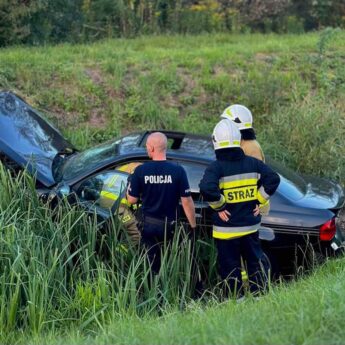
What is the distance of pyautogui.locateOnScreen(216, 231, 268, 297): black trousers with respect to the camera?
16.1 feet

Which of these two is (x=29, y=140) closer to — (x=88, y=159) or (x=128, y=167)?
(x=88, y=159)

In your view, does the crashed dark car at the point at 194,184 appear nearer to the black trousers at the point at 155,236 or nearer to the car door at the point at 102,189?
the car door at the point at 102,189

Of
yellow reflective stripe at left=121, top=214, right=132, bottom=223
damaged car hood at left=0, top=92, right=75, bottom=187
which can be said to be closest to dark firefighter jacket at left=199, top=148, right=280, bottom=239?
yellow reflective stripe at left=121, top=214, right=132, bottom=223

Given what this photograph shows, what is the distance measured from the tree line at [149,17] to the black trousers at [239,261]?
27.2 feet

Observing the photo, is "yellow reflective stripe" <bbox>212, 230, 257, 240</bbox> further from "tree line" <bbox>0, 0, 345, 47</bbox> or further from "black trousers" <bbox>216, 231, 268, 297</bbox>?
→ "tree line" <bbox>0, 0, 345, 47</bbox>

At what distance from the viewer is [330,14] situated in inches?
664

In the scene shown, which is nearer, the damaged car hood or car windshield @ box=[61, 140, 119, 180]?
car windshield @ box=[61, 140, 119, 180]

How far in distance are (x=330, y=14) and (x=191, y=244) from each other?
44.0 ft

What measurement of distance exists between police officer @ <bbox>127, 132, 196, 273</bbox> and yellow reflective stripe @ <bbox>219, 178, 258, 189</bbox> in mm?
289

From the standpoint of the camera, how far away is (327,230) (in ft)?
17.3

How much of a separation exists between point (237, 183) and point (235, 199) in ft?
0.43

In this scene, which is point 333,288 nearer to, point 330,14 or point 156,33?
point 156,33

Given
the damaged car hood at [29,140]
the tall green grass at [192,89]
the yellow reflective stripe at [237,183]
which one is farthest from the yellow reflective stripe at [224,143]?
the tall green grass at [192,89]

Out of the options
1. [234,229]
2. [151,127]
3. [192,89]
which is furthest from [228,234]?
[192,89]
